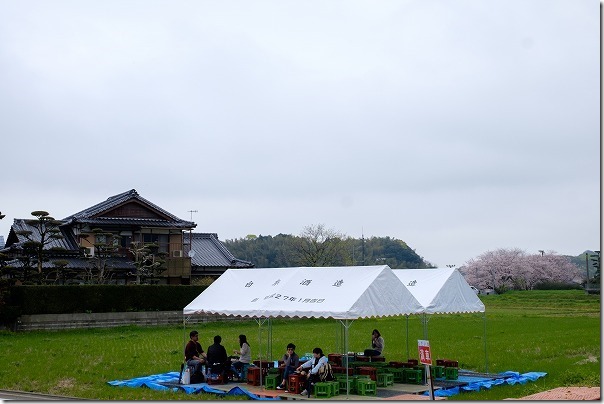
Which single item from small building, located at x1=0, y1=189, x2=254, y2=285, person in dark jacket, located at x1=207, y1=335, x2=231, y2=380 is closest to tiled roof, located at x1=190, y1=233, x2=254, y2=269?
small building, located at x1=0, y1=189, x2=254, y2=285

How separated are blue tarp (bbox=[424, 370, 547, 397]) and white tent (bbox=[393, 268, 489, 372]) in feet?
3.16

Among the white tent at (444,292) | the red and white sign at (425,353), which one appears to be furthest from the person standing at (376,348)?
the red and white sign at (425,353)

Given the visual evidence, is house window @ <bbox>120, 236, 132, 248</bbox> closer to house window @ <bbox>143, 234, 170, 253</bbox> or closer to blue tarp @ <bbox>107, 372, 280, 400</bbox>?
house window @ <bbox>143, 234, 170, 253</bbox>

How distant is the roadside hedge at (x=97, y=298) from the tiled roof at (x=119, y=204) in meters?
8.59

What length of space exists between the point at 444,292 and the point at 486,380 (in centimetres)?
237

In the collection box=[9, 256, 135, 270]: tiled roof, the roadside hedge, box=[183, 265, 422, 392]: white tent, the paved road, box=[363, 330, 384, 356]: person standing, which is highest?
box=[9, 256, 135, 270]: tiled roof

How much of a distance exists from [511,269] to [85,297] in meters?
66.6

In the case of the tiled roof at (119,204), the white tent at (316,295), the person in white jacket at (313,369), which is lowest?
the person in white jacket at (313,369)

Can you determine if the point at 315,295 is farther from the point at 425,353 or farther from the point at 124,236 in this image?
the point at 124,236

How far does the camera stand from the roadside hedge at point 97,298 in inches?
1275

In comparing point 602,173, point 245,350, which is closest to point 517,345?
point 245,350

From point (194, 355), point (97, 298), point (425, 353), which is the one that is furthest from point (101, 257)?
point (425, 353)

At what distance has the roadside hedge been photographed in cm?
3238

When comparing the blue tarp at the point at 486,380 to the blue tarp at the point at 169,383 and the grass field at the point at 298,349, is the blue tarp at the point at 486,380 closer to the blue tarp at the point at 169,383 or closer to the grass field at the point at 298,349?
the grass field at the point at 298,349
